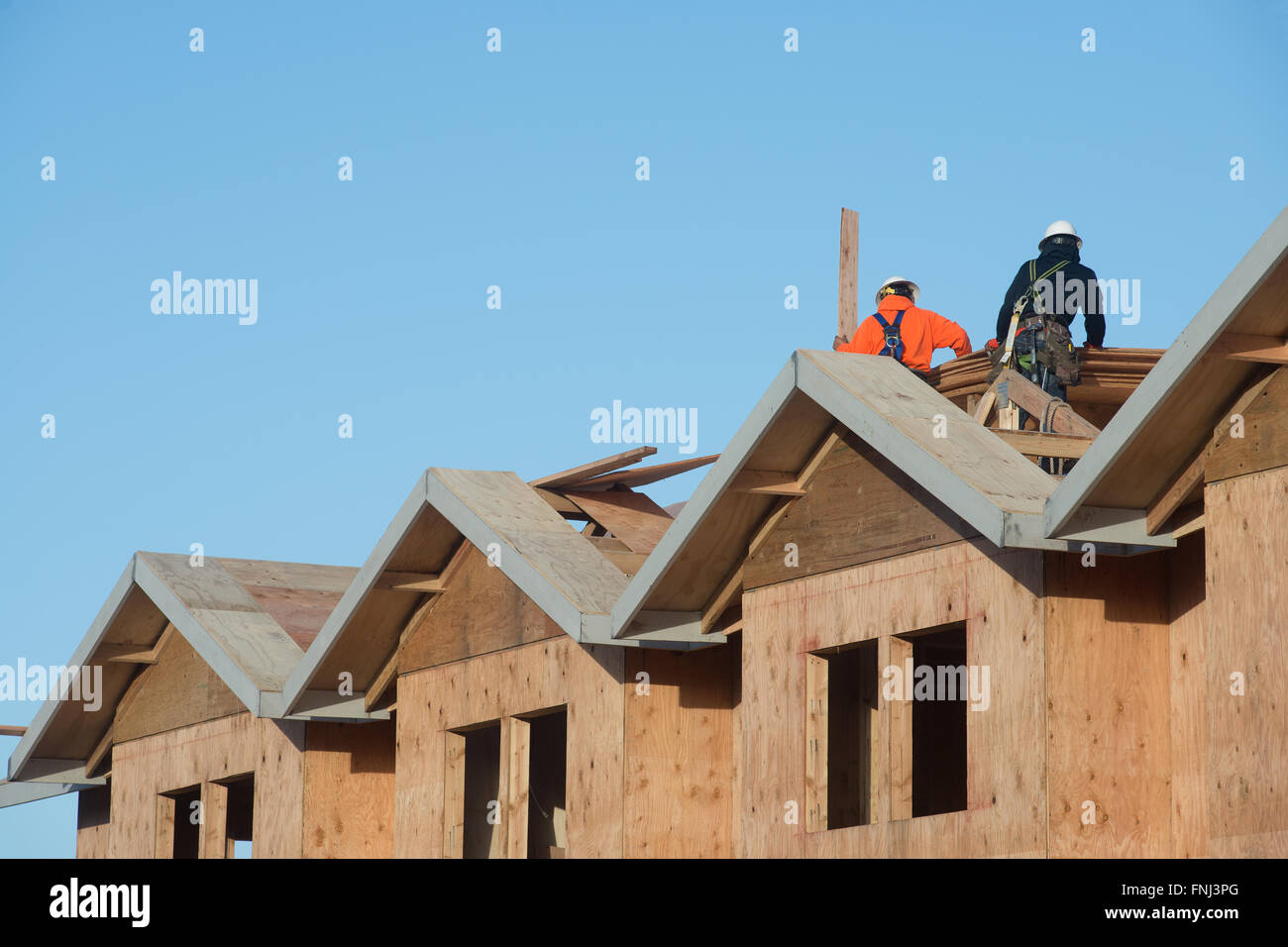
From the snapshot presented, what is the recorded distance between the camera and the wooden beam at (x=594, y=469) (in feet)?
57.3

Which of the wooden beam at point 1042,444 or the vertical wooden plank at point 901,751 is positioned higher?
the wooden beam at point 1042,444

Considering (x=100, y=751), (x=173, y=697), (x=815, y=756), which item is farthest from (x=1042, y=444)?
(x=100, y=751)

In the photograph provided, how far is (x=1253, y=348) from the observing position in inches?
446

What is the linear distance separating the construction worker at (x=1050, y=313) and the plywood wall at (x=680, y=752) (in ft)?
10.8

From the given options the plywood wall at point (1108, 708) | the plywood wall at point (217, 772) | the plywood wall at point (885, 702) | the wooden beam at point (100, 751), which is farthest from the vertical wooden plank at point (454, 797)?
the plywood wall at point (1108, 708)

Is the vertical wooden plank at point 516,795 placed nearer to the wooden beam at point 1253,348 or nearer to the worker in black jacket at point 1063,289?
the worker in black jacket at point 1063,289

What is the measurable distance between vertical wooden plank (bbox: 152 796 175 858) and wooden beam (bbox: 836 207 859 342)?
29.8 feet

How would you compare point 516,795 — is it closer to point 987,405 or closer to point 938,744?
point 938,744

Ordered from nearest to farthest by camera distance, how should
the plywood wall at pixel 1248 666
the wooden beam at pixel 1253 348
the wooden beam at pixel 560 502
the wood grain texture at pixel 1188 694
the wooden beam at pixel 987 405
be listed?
1. the plywood wall at pixel 1248 666
2. the wooden beam at pixel 1253 348
3. the wood grain texture at pixel 1188 694
4. the wooden beam at pixel 987 405
5. the wooden beam at pixel 560 502
